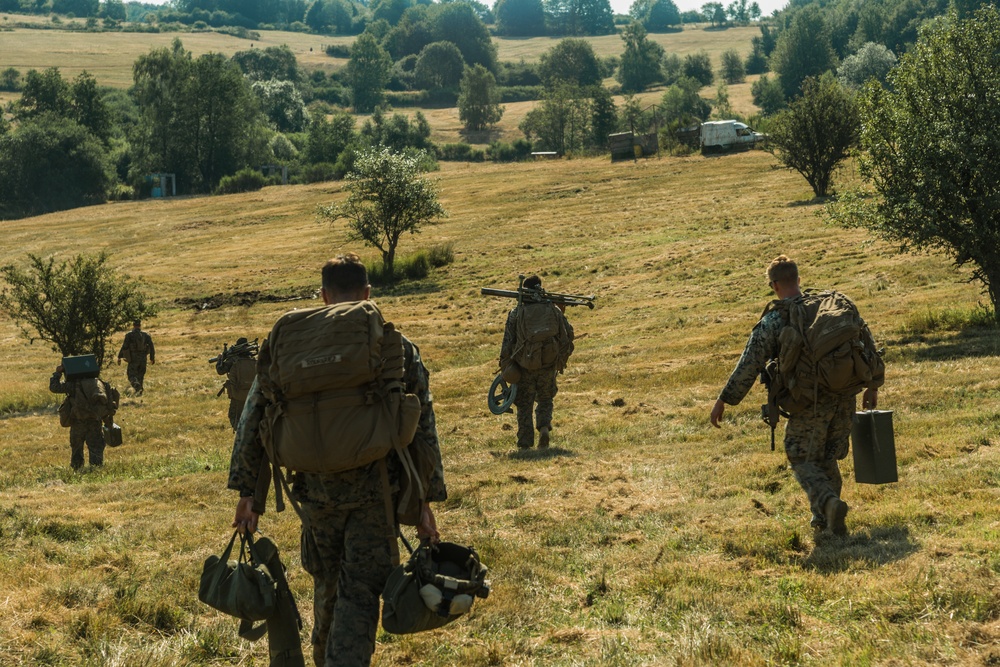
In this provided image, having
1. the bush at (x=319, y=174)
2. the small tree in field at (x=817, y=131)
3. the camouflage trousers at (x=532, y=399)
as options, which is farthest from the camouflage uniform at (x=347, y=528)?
the bush at (x=319, y=174)

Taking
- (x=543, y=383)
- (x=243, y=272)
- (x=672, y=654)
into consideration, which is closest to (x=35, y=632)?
(x=672, y=654)

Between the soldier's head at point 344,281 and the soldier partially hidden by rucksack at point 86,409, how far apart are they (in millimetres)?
13029

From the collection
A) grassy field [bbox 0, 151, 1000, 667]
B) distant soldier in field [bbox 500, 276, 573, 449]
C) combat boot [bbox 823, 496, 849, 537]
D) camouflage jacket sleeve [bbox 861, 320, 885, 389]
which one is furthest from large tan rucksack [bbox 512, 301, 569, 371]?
combat boot [bbox 823, 496, 849, 537]

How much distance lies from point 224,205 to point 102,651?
72468 mm

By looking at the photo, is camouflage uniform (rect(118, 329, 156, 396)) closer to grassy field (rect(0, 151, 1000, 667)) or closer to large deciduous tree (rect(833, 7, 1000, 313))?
grassy field (rect(0, 151, 1000, 667))

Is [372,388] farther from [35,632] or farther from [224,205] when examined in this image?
[224,205]

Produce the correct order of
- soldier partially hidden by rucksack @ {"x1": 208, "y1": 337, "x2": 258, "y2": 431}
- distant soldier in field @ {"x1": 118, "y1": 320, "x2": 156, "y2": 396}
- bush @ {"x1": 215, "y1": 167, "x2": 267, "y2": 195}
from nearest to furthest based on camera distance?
soldier partially hidden by rucksack @ {"x1": 208, "y1": 337, "x2": 258, "y2": 431}, distant soldier in field @ {"x1": 118, "y1": 320, "x2": 156, "y2": 396}, bush @ {"x1": 215, "y1": 167, "x2": 267, "y2": 195}

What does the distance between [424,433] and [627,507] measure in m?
5.16

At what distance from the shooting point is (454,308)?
117 ft

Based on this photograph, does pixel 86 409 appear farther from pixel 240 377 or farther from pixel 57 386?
pixel 240 377

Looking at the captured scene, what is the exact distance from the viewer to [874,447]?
331 inches

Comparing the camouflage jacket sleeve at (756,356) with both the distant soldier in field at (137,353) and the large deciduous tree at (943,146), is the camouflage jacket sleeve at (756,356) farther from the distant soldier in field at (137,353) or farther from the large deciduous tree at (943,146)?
the distant soldier in field at (137,353)

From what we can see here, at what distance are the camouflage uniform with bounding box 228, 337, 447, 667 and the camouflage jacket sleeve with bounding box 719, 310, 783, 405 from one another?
3559mm

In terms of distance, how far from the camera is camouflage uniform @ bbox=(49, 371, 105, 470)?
1734 centimetres
